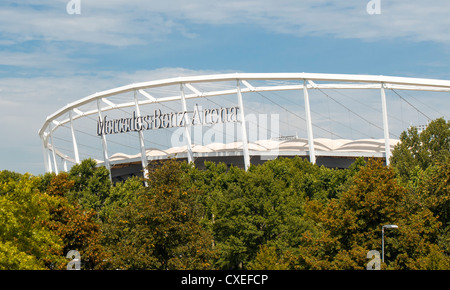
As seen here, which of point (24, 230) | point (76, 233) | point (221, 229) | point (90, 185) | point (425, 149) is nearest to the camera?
point (24, 230)

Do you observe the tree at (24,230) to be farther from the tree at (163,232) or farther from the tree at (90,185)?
the tree at (90,185)

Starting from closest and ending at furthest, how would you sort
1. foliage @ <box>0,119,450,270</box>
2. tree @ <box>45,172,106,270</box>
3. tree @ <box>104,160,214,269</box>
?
foliage @ <box>0,119,450,270</box>, tree @ <box>104,160,214,269</box>, tree @ <box>45,172,106,270</box>

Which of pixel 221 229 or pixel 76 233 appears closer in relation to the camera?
pixel 76 233

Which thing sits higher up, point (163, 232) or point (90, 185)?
point (90, 185)

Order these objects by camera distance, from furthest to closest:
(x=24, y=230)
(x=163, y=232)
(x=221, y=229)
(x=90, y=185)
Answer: (x=90, y=185) < (x=221, y=229) < (x=163, y=232) < (x=24, y=230)

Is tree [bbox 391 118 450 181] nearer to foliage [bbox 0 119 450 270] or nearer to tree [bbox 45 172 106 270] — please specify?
foliage [bbox 0 119 450 270]

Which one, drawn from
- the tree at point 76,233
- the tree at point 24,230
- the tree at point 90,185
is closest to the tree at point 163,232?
the tree at point 76,233

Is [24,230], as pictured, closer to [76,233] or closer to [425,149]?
[76,233]

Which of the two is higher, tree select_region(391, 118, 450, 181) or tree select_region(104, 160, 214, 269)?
tree select_region(391, 118, 450, 181)

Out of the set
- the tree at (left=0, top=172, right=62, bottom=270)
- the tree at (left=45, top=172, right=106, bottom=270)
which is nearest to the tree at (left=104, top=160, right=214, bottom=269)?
the tree at (left=45, top=172, right=106, bottom=270)

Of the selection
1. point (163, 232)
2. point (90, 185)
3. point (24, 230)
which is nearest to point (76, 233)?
point (24, 230)

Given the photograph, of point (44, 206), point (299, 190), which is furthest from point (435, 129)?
point (44, 206)

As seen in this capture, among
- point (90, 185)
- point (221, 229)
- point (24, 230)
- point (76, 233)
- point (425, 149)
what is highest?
point (425, 149)

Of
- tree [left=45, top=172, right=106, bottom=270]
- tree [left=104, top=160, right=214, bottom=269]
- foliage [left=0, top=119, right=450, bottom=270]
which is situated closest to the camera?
foliage [left=0, top=119, right=450, bottom=270]
